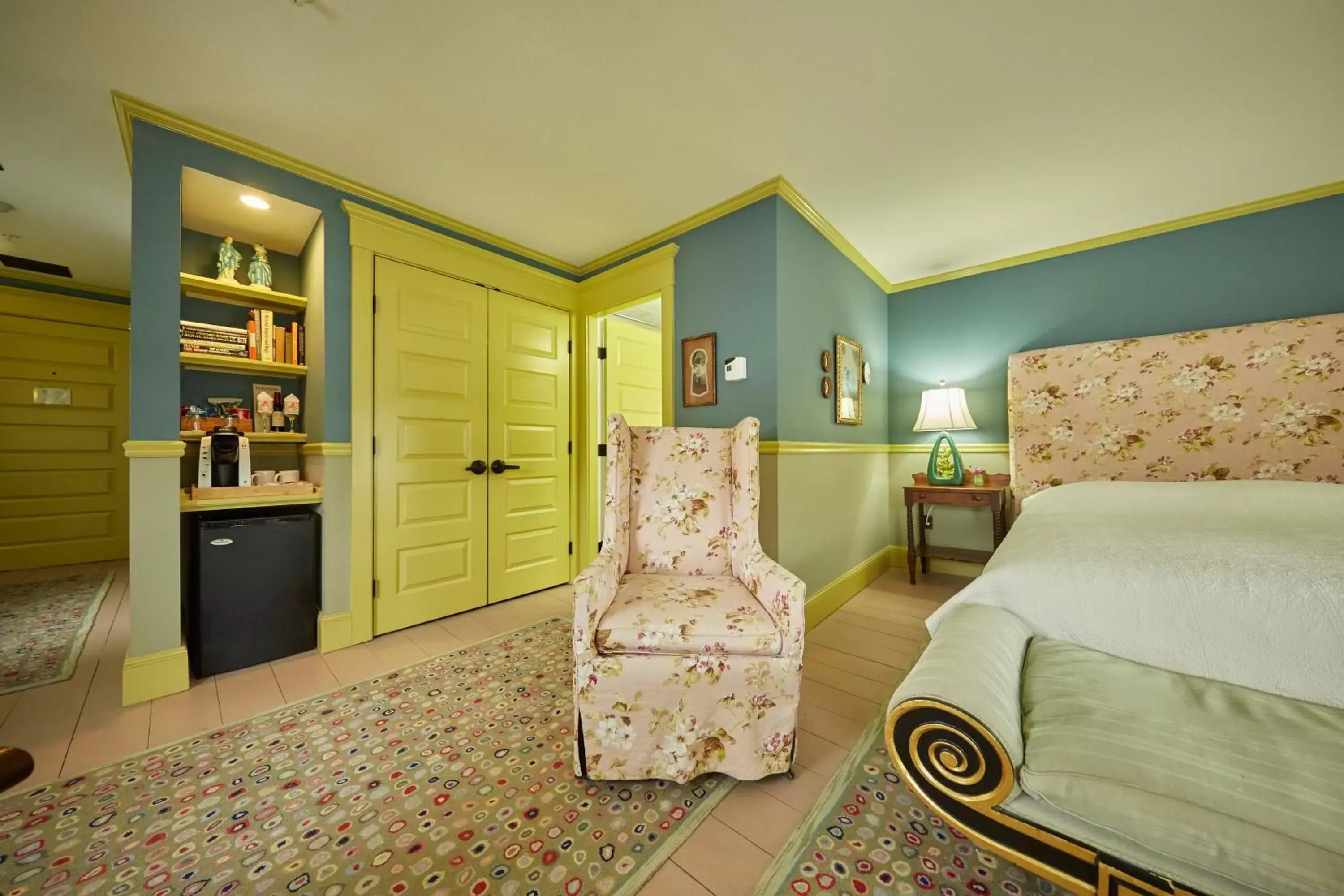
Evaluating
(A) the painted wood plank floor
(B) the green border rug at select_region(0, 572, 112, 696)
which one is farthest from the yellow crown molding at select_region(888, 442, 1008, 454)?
(B) the green border rug at select_region(0, 572, 112, 696)

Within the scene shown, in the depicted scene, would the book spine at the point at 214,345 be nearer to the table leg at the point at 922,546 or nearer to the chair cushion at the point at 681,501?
the chair cushion at the point at 681,501

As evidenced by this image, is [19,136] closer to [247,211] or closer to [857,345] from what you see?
[247,211]

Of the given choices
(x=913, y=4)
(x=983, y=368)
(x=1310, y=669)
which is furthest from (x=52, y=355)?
(x=983, y=368)

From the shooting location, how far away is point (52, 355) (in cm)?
381

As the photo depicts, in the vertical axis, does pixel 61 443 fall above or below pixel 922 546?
above

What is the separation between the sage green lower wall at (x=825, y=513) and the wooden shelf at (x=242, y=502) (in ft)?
7.75

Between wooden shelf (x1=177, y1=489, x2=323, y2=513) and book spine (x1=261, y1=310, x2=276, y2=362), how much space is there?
2.47ft

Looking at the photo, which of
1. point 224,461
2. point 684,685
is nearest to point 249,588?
point 224,461

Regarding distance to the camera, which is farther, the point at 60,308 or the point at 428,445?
the point at 60,308

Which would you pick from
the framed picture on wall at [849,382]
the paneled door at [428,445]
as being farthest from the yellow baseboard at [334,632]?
the framed picture on wall at [849,382]

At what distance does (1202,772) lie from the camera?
804 mm

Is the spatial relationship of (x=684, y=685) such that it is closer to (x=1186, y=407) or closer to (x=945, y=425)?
(x=945, y=425)

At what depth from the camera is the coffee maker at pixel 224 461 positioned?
2156 millimetres

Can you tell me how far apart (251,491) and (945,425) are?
166 inches
